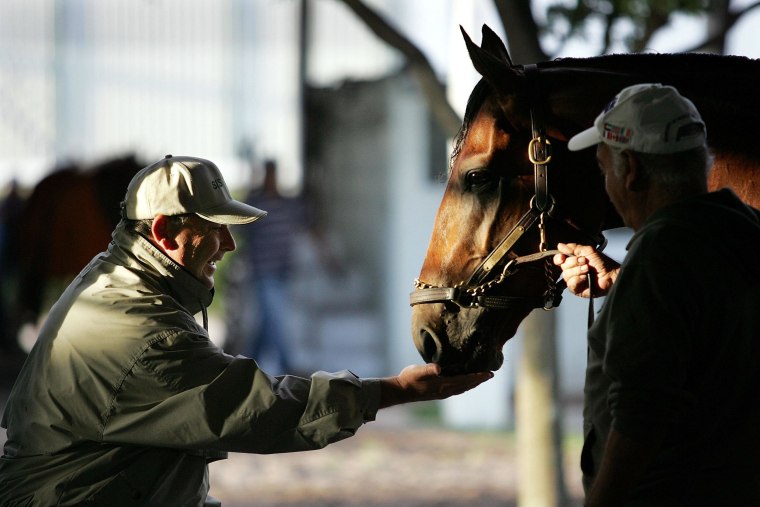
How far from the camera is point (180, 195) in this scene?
282cm

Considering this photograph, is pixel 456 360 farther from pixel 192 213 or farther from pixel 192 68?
pixel 192 68

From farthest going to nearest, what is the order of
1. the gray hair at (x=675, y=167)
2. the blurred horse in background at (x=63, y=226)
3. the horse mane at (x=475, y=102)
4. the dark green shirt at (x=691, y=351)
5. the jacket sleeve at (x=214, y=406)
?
the blurred horse in background at (x=63, y=226) < the horse mane at (x=475, y=102) < the jacket sleeve at (x=214, y=406) < the gray hair at (x=675, y=167) < the dark green shirt at (x=691, y=351)

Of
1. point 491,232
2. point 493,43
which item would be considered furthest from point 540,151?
point 493,43

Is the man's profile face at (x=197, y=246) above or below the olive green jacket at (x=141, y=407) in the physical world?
above

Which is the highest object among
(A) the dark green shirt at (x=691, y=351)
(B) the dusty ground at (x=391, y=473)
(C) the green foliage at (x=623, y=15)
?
(C) the green foliage at (x=623, y=15)

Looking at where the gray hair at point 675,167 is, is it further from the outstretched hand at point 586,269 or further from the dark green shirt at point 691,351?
the outstretched hand at point 586,269

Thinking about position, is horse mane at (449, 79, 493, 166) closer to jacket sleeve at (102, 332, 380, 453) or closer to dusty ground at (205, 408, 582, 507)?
jacket sleeve at (102, 332, 380, 453)

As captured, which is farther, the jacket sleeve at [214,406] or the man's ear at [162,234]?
the man's ear at [162,234]

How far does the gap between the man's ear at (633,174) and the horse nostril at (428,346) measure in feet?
3.29

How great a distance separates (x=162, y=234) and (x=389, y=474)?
210 inches

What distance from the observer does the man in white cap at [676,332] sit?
6.34 ft

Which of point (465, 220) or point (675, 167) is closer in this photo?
point (675, 167)

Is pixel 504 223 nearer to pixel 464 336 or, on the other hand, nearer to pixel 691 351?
pixel 464 336

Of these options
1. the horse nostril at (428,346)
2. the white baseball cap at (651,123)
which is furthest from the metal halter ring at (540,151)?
the white baseball cap at (651,123)
